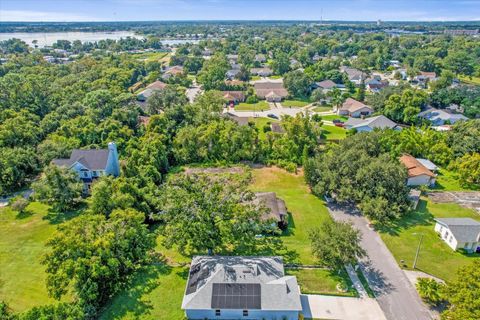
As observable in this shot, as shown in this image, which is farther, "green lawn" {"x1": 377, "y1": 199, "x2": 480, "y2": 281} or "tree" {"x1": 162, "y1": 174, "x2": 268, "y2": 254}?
"green lawn" {"x1": 377, "y1": 199, "x2": 480, "y2": 281}

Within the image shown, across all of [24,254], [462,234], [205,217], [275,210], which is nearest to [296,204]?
[275,210]

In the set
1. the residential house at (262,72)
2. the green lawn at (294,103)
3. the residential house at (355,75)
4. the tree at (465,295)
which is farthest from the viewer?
the residential house at (262,72)

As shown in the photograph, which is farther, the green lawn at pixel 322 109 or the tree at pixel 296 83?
the tree at pixel 296 83

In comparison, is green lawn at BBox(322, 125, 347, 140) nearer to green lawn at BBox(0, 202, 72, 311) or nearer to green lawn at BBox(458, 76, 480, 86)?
green lawn at BBox(0, 202, 72, 311)

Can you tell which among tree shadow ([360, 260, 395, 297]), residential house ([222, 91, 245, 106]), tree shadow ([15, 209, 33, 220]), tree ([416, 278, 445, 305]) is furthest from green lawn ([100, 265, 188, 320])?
residential house ([222, 91, 245, 106])

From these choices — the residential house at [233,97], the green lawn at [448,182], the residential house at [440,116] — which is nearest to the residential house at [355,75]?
the residential house at [440,116]

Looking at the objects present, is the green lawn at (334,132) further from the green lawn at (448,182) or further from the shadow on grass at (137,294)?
the shadow on grass at (137,294)
